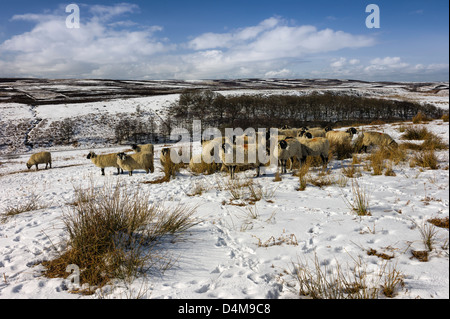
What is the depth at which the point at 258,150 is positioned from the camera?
888 cm

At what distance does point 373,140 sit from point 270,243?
33.3 ft

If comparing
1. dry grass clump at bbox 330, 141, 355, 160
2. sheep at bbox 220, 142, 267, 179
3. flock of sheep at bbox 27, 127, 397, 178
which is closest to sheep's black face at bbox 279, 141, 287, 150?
flock of sheep at bbox 27, 127, 397, 178

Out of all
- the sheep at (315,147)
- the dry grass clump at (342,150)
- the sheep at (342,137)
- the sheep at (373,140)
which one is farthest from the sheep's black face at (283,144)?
the sheep at (373,140)

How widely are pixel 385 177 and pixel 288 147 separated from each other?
10.4 ft

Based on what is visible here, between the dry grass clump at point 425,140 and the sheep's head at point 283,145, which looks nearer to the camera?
the sheep's head at point 283,145

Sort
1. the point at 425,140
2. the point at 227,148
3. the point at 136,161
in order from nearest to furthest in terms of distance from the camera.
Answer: the point at 227,148
the point at 425,140
the point at 136,161

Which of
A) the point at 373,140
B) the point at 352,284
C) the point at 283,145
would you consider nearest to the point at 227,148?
the point at 283,145

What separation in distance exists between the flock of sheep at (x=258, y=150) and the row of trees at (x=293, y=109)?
49.6 metres

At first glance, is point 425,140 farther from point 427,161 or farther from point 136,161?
point 136,161

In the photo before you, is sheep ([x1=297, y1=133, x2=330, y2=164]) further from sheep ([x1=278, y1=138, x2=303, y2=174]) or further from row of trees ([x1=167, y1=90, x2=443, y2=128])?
row of trees ([x1=167, y1=90, x2=443, y2=128])

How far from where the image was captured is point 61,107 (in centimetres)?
6262

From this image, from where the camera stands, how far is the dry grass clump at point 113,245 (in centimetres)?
308

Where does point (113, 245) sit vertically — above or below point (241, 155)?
below

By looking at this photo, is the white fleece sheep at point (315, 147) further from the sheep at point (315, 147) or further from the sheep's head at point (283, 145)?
the sheep's head at point (283, 145)
